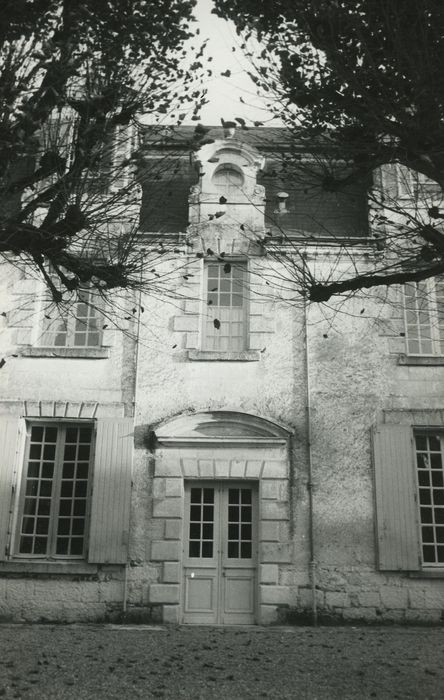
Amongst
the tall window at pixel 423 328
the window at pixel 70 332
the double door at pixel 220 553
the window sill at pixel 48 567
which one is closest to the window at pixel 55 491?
the window sill at pixel 48 567

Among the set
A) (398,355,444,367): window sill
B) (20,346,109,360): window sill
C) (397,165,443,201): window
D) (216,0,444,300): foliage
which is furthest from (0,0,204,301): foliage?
(398,355,444,367): window sill

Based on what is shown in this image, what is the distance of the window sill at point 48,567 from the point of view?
9336 millimetres

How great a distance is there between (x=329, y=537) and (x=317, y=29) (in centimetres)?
634

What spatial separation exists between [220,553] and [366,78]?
6.35 meters

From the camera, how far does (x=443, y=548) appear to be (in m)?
9.55

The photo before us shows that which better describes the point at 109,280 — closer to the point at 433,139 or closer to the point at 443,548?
the point at 433,139

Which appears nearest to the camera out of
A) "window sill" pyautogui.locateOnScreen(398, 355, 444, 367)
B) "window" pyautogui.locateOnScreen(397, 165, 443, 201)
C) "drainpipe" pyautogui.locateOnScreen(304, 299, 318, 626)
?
"window" pyautogui.locateOnScreen(397, 165, 443, 201)

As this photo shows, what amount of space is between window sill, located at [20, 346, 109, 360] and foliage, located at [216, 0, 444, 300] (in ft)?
15.3

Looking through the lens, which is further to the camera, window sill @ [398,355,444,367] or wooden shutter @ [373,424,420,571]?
window sill @ [398,355,444,367]

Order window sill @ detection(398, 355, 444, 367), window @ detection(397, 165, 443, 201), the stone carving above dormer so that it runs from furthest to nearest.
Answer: the stone carving above dormer, window sill @ detection(398, 355, 444, 367), window @ detection(397, 165, 443, 201)

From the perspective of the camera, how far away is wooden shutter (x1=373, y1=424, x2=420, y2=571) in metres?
9.27

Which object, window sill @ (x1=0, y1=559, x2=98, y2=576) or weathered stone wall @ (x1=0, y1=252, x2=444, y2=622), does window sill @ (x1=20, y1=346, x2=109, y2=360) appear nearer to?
weathered stone wall @ (x1=0, y1=252, x2=444, y2=622)

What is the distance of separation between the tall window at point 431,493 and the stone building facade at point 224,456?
19 millimetres

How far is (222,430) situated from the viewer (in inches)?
386
